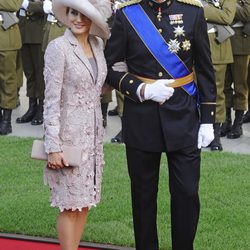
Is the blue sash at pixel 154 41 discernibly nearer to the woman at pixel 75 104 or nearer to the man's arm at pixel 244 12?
the woman at pixel 75 104

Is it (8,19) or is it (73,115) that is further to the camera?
(8,19)

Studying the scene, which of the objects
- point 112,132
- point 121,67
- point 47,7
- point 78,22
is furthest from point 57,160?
point 112,132

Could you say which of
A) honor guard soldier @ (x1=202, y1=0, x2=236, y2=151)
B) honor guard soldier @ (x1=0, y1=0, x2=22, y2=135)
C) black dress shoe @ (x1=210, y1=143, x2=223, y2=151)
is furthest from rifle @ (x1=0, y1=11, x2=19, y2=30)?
black dress shoe @ (x1=210, y1=143, x2=223, y2=151)

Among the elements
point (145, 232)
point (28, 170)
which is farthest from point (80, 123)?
point (28, 170)

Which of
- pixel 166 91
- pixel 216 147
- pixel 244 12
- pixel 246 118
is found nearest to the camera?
pixel 166 91

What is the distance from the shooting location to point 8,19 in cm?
815

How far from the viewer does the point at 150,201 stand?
4.31 metres

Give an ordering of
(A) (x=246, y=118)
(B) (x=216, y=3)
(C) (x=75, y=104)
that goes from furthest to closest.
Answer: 1. (A) (x=246, y=118)
2. (B) (x=216, y=3)
3. (C) (x=75, y=104)

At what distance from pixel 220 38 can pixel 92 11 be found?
349 centimetres

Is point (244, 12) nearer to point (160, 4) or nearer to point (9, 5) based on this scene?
point (9, 5)

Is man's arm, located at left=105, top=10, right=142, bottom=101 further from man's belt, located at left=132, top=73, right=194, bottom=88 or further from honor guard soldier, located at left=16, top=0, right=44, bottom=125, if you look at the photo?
honor guard soldier, located at left=16, top=0, right=44, bottom=125

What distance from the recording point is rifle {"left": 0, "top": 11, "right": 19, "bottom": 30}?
812 cm

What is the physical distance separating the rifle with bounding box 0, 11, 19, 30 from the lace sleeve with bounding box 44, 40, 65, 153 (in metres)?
4.20

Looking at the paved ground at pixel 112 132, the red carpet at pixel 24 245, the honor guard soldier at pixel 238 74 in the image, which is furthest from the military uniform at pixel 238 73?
the red carpet at pixel 24 245
